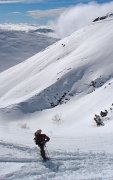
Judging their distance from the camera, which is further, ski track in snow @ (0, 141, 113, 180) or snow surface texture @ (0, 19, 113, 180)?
snow surface texture @ (0, 19, 113, 180)

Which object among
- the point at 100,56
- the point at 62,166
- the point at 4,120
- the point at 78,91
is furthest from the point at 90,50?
the point at 62,166

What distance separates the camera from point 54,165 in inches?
411

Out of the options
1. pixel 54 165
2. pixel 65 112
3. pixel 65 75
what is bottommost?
pixel 54 165

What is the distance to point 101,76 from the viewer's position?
38.2 metres

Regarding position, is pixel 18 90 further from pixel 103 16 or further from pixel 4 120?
pixel 103 16

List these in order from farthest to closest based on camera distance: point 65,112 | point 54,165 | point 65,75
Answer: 1. point 65,75
2. point 65,112
3. point 54,165

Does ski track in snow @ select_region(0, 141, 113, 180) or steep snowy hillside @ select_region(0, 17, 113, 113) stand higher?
steep snowy hillside @ select_region(0, 17, 113, 113)

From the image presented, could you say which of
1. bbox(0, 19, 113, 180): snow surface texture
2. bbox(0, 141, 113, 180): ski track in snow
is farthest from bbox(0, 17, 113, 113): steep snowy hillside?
bbox(0, 141, 113, 180): ski track in snow

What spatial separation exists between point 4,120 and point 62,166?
21.9m

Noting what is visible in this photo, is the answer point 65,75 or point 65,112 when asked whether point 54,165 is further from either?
point 65,75

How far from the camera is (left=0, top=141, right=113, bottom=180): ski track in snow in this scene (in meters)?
9.46

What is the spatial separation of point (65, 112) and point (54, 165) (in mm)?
20876

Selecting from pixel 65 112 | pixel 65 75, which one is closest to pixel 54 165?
pixel 65 112

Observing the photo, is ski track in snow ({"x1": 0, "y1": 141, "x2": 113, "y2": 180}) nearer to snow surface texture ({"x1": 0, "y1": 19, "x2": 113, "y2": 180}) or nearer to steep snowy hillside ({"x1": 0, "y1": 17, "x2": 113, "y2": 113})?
snow surface texture ({"x1": 0, "y1": 19, "x2": 113, "y2": 180})
